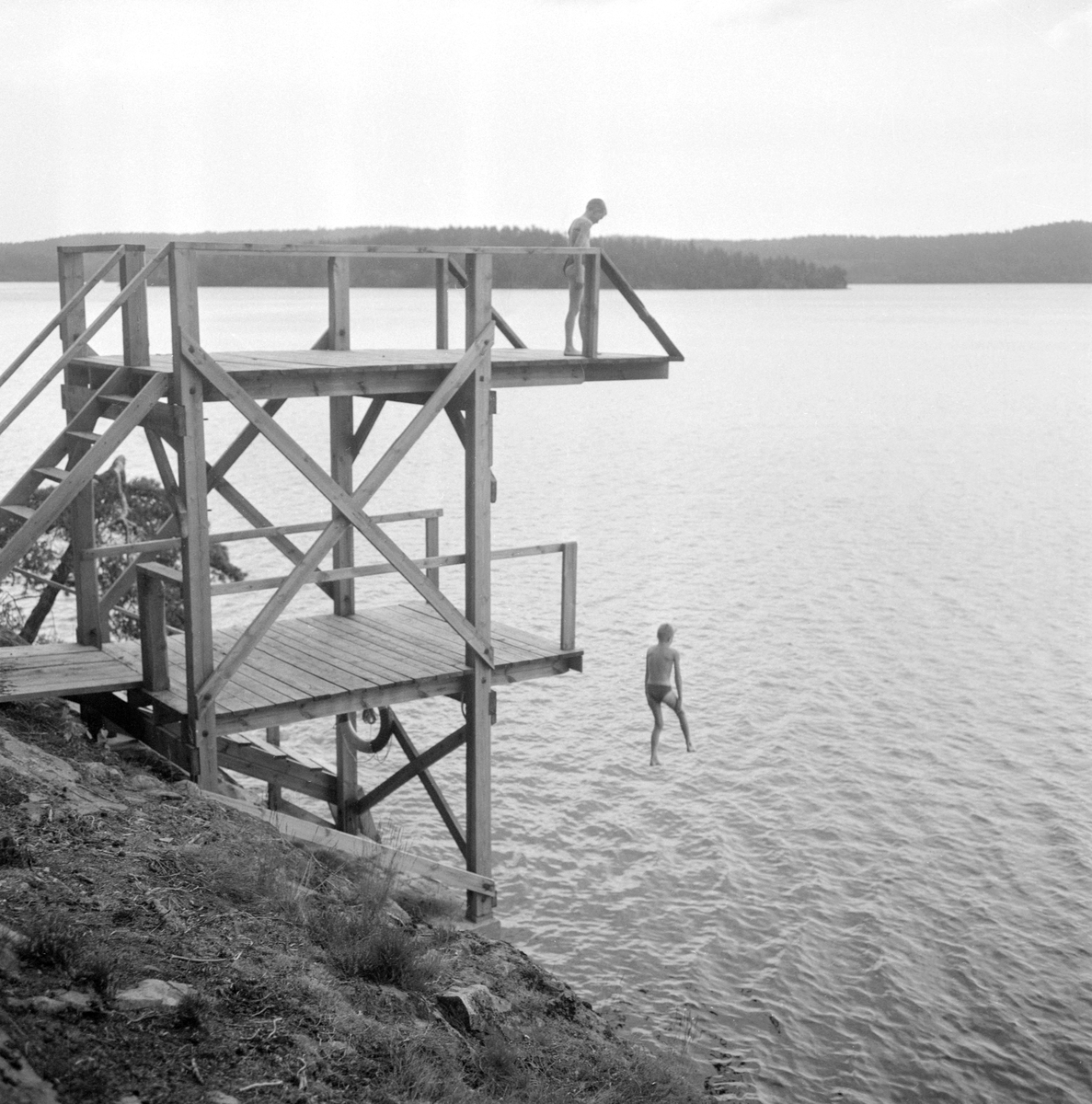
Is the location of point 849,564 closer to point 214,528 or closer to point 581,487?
point 581,487

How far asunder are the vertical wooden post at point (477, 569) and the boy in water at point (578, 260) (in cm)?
117

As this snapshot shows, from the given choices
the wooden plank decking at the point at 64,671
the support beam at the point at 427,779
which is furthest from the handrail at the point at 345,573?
the support beam at the point at 427,779

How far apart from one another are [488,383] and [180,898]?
6.04 metres

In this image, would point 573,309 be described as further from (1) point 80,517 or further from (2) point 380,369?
(1) point 80,517

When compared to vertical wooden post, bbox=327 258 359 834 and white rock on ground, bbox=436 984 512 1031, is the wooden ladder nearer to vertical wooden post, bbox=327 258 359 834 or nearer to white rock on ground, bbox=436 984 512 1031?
vertical wooden post, bbox=327 258 359 834

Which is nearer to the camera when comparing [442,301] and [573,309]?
[573,309]

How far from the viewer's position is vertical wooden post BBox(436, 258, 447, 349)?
14109 millimetres

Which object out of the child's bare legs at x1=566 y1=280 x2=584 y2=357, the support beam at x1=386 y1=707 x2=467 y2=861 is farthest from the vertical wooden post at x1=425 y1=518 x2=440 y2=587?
the child's bare legs at x1=566 y1=280 x2=584 y2=357

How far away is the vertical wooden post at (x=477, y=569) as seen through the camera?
11.9 metres

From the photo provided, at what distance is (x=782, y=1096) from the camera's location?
13.1m

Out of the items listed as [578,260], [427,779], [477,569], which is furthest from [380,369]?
[427,779]

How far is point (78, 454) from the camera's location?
11.9 meters

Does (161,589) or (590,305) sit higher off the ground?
(590,305)

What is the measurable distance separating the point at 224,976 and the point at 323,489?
17.5ft
